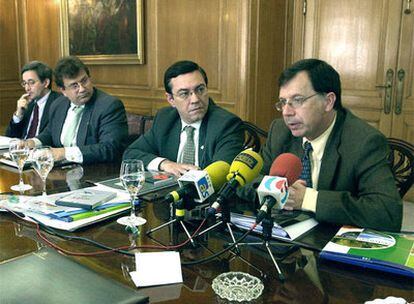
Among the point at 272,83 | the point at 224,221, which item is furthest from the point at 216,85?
the point at 224,221

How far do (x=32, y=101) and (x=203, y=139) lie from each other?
2.07 meters

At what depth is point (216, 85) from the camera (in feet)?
14.0

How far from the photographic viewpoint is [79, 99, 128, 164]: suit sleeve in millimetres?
2571

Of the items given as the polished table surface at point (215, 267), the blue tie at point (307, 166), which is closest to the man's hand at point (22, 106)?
the polished table surface at point (215, 267)

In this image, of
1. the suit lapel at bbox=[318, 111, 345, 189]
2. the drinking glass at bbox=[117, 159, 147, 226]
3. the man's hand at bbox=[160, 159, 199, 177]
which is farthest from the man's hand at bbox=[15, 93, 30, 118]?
the suit lapel at bbox=[318, 111, 345, 189]

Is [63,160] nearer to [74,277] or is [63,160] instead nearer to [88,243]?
[88,243]

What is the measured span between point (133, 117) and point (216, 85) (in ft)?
4.66

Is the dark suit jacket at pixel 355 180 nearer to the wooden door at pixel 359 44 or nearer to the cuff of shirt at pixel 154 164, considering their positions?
the cuff of shirt at pixel 154 164

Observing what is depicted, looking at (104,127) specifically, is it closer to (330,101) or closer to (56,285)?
(330,101)

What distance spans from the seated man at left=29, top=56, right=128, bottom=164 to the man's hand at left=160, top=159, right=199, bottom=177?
528 millimetres

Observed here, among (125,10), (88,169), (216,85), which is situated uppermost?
(125,10)

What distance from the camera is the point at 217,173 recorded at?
141 cm

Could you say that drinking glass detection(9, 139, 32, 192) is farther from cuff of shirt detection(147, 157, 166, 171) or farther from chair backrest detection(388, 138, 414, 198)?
chair backrest detection(388, 138, 414, 198)

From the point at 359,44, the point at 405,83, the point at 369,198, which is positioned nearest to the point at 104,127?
the point at 369,198
